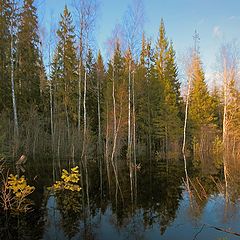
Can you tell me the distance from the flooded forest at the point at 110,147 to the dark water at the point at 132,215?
0.09ft

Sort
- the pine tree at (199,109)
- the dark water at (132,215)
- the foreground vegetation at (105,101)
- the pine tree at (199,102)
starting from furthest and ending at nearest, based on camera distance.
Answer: the pine tree at (199,102), the pine tree at (199,109), the foreground vegetation at (105,101), the dark water at (132,215)

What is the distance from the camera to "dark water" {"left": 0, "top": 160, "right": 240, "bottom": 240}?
19.0ft

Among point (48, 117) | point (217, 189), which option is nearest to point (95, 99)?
point (48, 117)

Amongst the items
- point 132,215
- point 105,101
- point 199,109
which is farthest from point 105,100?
point 132,215

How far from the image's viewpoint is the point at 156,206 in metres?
7.84

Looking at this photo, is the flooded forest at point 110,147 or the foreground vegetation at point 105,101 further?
the foreground vegetation at point 105,101

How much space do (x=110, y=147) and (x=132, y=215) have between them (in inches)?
643

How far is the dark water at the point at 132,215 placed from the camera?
19.0ft

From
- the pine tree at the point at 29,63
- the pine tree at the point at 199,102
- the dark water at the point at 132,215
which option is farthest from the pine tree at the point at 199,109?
the dark water at the point at 132,215

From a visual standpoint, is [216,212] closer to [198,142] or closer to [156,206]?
[156,206]

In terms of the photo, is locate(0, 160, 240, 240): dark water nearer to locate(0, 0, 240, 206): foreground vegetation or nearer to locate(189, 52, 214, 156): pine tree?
locate(0, 0, 240, 206): foreground vegetation

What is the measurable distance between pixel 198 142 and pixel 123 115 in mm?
9395

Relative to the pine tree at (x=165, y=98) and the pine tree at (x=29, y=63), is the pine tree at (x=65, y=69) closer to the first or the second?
the pine tree at (x=29, y=63)

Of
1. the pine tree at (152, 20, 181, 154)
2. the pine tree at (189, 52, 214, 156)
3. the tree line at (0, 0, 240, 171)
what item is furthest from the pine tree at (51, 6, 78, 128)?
the pine tree at (189, 52, 214, 156)
